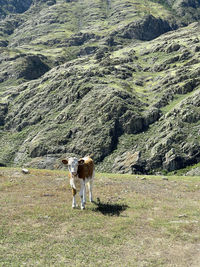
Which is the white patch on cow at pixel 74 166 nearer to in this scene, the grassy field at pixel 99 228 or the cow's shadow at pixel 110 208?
the grassy field at pixel 99 228

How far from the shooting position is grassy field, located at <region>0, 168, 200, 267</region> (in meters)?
11.9

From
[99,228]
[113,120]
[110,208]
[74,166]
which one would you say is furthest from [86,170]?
[113,120]

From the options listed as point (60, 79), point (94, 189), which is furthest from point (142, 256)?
point (60, 79)

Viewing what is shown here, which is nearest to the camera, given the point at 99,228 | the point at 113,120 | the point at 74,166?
the point at 99,228

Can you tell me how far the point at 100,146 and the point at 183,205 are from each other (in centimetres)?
11984

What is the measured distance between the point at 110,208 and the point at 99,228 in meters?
4.04

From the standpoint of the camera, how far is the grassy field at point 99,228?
11.9m

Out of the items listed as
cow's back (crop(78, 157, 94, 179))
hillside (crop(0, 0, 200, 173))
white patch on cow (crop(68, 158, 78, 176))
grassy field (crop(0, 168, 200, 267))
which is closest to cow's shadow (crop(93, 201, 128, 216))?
grassy field (crop(0, 168, 200, 267))

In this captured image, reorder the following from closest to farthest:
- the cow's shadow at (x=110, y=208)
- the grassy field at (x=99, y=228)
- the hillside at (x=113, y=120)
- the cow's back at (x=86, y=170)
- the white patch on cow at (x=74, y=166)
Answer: the grassy field at (x=99, y=228)
the white patch on cow at (x=74, y=166)
the cow's shadow at (x=110, y=208)
the cow's back at (x=86, y=170)
the hillside at (x=113, y=120)

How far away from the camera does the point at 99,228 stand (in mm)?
15219

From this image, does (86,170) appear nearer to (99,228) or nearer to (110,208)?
(110,208)

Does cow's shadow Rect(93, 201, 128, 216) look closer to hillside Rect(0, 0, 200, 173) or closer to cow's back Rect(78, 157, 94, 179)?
cow's back Rect(78, 157, 94, 179)

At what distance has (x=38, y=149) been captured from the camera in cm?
14750

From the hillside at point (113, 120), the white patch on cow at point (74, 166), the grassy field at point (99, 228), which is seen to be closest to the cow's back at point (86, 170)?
the white patch on cow at point (74, 166)
